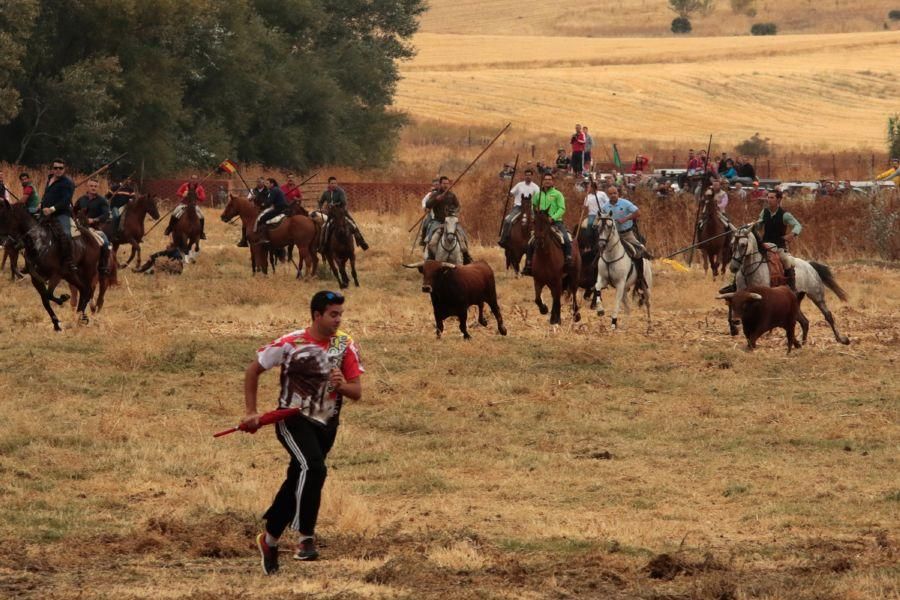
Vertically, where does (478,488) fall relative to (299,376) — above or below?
below

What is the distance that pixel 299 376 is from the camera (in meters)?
9.77

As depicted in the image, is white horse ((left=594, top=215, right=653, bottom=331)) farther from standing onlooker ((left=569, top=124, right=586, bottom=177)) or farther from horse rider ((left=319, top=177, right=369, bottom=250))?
standing onlooker ((left=569, top=124, right=586, bottom=177))

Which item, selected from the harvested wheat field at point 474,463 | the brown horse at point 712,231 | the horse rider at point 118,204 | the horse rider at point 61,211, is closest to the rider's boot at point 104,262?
the harvested wheat field at point 474,463

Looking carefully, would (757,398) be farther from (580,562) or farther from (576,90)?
(576,90)

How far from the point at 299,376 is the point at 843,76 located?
9244cm

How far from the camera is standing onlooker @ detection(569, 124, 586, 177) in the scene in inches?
1788

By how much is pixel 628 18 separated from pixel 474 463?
12696cm

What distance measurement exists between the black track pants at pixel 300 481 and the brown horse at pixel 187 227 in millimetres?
21830

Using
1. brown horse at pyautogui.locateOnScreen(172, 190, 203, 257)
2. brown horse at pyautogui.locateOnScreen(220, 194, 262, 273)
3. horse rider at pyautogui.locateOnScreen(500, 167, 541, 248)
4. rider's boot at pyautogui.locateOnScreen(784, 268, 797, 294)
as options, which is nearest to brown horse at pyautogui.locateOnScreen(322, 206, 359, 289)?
horse rider at pyautogui.locateOnScreen(500, 167, 541, 248)

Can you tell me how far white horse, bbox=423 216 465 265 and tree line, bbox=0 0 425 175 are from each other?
23906 millimetres

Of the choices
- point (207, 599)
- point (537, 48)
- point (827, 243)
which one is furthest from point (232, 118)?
point (537, 48)

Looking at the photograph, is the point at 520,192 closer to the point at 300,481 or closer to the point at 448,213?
the point at 448,213

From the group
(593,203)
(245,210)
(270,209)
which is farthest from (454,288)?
(245,210)

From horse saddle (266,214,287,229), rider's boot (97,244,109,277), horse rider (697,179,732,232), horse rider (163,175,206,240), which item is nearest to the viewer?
rider's boot (97,244,109,277)
